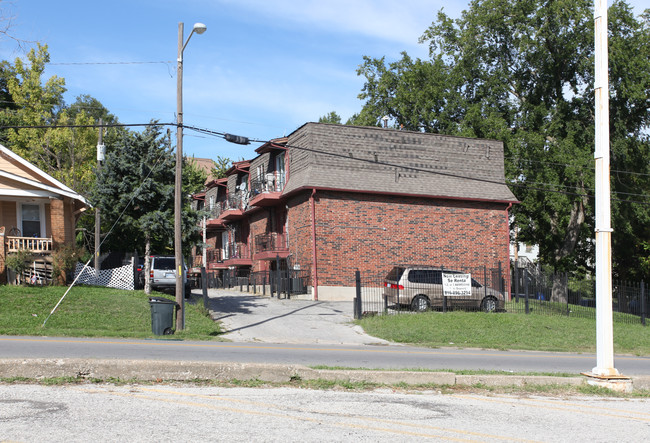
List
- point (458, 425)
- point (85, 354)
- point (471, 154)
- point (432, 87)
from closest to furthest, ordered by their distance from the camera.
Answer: point (458, 425) → point (85, 354) → point (471, 154) → point (432, 87)

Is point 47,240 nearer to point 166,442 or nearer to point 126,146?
point 126,146

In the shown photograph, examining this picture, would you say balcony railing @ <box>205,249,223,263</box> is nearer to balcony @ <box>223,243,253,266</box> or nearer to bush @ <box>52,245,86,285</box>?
balcony @ <box>223,243,253,266</box>

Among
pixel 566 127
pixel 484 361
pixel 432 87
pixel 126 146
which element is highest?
pixel 432 87

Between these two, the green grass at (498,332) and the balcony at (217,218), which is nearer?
the green grass at (498,332)

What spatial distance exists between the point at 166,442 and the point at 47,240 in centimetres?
2036

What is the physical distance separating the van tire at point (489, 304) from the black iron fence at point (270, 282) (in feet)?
26.9

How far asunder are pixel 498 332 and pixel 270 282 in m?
12.0

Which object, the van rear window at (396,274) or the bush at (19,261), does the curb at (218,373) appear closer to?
the van rear window at (396,274)

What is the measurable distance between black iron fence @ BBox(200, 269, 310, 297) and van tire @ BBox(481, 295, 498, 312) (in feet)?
26.9

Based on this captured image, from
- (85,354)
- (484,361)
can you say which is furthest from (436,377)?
(85,354)

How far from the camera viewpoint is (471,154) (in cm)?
3309

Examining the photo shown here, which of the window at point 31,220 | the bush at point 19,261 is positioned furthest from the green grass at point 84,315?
→ the window at point 31,220

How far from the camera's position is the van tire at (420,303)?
23.8 m

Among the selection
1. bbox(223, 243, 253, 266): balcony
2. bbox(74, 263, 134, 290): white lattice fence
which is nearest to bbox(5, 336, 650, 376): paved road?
bbox(74, 263, 134, 290): white lattice fence
